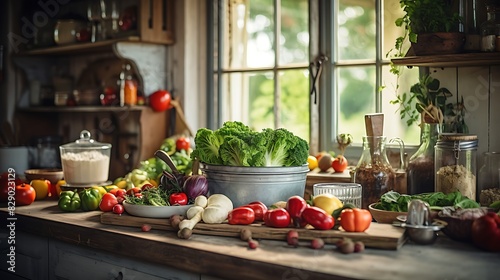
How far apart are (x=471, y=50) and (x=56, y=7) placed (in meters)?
3.16

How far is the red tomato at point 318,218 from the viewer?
6.69ft

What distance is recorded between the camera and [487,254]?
1881 millimetres

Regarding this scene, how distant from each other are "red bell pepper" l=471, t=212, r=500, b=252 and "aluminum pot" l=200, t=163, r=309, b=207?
2.30ft

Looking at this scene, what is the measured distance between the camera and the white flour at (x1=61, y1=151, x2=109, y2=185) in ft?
9.83

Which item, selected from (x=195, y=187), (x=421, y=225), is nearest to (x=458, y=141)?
(x=421, y=225)

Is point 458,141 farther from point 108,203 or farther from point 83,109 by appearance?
point 83,109

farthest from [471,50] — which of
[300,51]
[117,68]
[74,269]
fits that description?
[117,68]

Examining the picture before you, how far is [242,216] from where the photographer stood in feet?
7.09

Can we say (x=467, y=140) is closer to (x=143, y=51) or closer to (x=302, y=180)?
(x=302, y=180)

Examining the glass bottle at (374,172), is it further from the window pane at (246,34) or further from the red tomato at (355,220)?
the window pane at (246,34)

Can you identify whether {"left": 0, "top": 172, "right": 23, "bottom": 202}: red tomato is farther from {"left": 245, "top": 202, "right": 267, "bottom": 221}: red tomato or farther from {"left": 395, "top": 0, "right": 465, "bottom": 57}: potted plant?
{"left": 395, "top": 0, "right": 465, "bottom": 57}: potted plant

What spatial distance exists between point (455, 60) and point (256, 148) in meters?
0.86

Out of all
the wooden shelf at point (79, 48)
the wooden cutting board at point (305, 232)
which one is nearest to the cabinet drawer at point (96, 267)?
the wooden cutting board at point (305, 232)

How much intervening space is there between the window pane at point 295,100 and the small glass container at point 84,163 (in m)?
1.00
